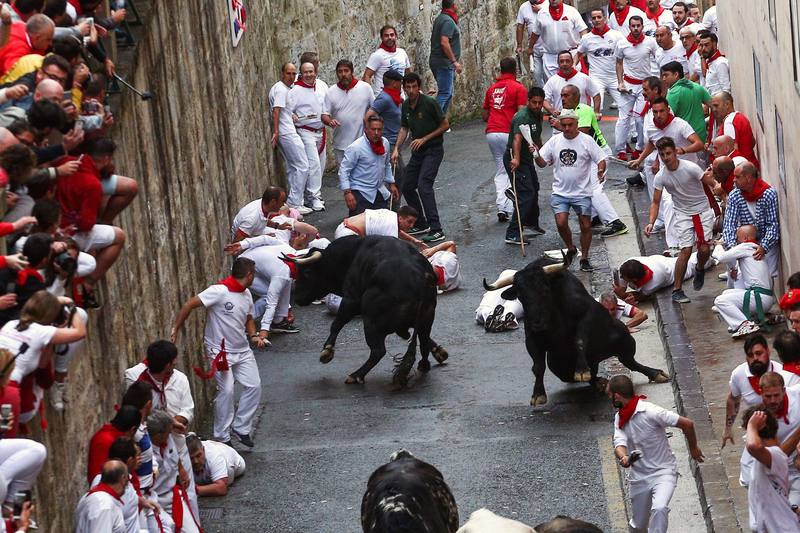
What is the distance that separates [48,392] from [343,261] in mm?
6119

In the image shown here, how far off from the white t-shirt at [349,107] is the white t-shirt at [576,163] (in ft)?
12.3

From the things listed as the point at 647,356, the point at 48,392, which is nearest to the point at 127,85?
the point at 48,392

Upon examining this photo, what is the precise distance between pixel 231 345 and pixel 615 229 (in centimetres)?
671

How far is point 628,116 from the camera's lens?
21.1 meters

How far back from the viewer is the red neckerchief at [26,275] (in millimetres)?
8516

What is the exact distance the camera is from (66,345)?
8.84 m

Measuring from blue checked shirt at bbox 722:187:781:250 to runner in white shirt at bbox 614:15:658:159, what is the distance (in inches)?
280

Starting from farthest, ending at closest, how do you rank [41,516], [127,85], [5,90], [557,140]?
[557,140], [127,85], [5,90], [41,516]

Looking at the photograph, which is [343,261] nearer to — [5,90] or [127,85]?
[127,85]

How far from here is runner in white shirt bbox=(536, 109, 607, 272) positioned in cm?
1686

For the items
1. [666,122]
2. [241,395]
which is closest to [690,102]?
[666,122]

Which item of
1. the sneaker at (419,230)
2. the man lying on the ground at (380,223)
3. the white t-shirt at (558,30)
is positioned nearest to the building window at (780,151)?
the man lying on the ground at (380,223)

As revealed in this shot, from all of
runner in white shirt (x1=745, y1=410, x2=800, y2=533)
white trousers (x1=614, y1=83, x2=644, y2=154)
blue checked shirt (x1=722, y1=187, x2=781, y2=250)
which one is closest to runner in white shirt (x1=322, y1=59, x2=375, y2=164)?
white trousers (x1=614, y1=83, x2=644, y2=154)

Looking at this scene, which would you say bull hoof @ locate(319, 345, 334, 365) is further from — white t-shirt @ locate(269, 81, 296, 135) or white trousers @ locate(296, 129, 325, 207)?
white t-shirt @ locate(269, 81, 296, 135)
